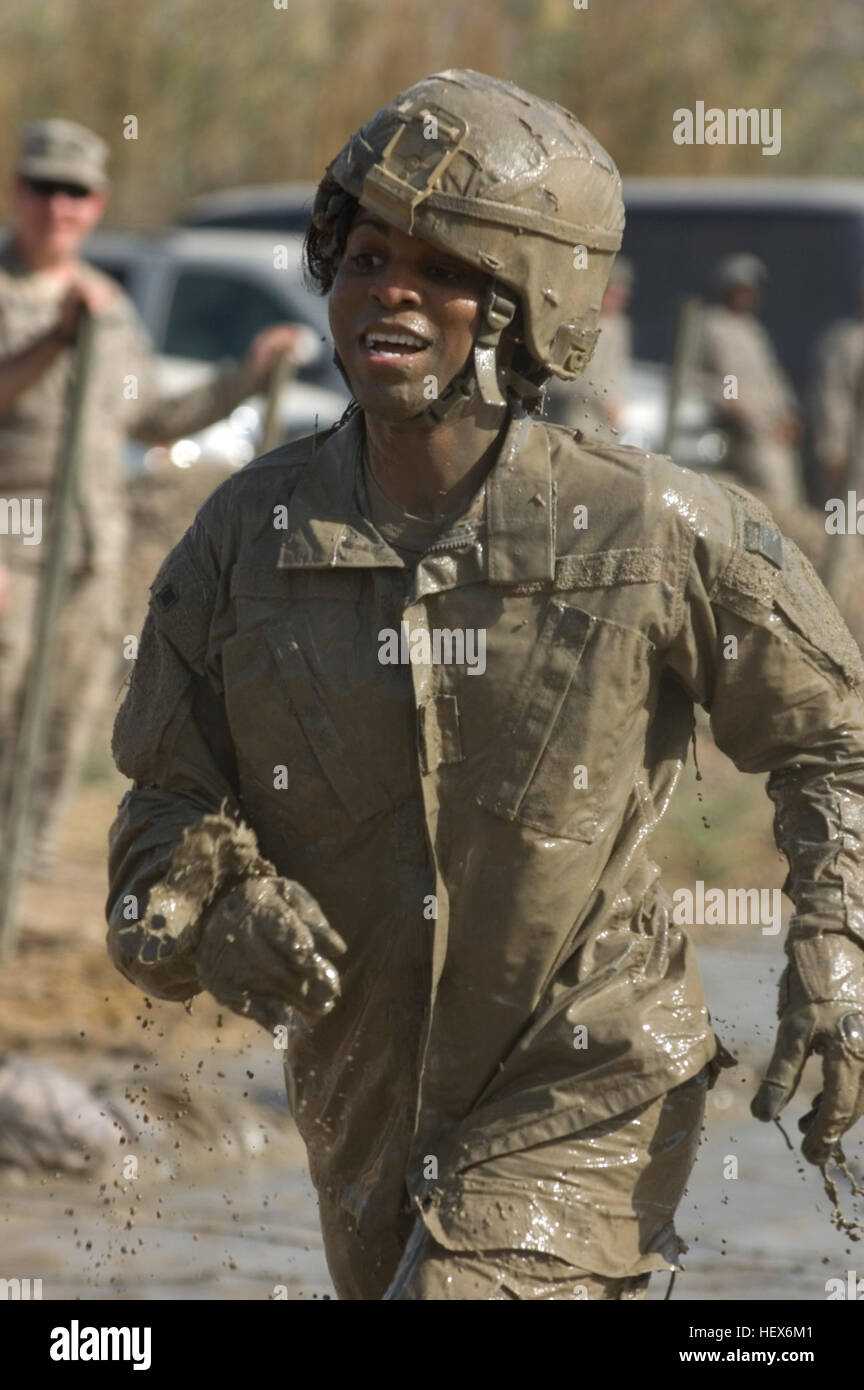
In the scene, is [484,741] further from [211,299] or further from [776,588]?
[211,299]

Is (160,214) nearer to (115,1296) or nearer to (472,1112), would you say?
(115,1296)

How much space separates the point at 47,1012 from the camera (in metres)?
8.12

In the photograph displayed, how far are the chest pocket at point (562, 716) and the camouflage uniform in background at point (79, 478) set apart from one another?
5147mm

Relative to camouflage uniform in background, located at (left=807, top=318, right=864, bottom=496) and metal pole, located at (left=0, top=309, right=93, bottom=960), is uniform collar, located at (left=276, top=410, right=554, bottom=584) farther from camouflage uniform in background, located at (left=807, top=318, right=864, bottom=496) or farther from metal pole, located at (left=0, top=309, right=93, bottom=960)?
camouflage uniform in background, located at (left=807, top=318, right=864, bottom=496)

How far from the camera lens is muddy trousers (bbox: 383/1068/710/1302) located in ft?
12.4

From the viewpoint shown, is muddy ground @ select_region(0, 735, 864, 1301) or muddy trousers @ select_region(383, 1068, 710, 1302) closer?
muddy trousers @ select_region(383, 1068, 710, 1302)

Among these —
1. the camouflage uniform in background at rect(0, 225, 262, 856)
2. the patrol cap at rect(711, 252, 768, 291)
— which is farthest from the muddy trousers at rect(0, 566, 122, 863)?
the patrol cap at rect(711, 252, 768, 291)

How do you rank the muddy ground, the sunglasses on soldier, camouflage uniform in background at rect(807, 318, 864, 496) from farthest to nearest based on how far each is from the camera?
camouflage uniform in background at rect(807, 318, 864, 496), the sunglasses on soldier, the muddy ground

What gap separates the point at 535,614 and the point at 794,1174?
363 centimetres

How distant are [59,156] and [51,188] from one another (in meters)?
0.11

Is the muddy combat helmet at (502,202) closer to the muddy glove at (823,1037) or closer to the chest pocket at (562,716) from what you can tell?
the chest pocket at (562,716)

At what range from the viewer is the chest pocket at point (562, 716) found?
389 centimetres

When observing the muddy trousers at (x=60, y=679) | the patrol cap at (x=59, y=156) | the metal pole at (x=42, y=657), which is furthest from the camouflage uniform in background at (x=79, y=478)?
the patrol cap at (x=59, y=156)
